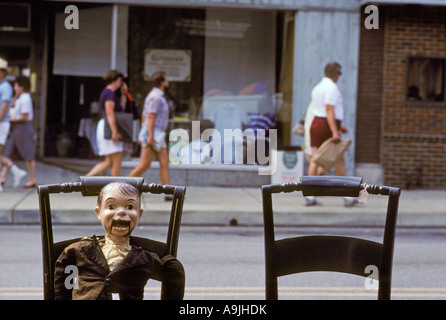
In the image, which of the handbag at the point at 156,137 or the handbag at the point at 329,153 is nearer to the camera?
the handbag at the point at 329,153

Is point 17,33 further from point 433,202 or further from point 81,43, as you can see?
point 433,202

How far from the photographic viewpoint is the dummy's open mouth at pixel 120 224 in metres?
2.46

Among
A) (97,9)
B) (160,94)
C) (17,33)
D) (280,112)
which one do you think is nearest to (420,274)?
(160,94)

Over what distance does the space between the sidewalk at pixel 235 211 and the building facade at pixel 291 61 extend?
7.37 feet

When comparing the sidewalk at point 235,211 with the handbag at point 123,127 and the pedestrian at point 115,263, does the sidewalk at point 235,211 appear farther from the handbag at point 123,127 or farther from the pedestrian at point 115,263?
the pedestrian at point 115,263

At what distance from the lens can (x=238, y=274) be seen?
22.0 feet

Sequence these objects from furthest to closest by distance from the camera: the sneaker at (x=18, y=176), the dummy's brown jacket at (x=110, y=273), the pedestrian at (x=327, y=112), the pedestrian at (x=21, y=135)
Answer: the sneaker at (x=18, y=176) → the pedestrian at (x=21, y=135) → the pedestrian at (x=327, y=112) → the dummy's brown jacket at (x=110, y=273)

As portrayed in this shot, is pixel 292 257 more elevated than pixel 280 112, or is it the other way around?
pixel 280 112

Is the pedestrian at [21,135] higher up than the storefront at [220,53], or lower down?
lower down

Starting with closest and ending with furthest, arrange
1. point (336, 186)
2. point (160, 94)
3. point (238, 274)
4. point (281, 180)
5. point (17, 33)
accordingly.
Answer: point (336, 186) < point (238, 274) < point (160, 94) < point (281, 180) < point (17, 33)

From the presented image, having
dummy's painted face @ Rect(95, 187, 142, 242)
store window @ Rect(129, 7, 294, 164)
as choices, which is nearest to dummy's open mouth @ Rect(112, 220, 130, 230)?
dummy's painted face @ Rect(95, 187, 142, 242)

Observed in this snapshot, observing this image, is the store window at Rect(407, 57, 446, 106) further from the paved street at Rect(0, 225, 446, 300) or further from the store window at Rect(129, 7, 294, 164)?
the paved street at Rect(0, 225, 446, 300)

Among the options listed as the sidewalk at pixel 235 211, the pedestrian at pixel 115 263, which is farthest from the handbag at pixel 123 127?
the pedestrian at pixel 115 263
